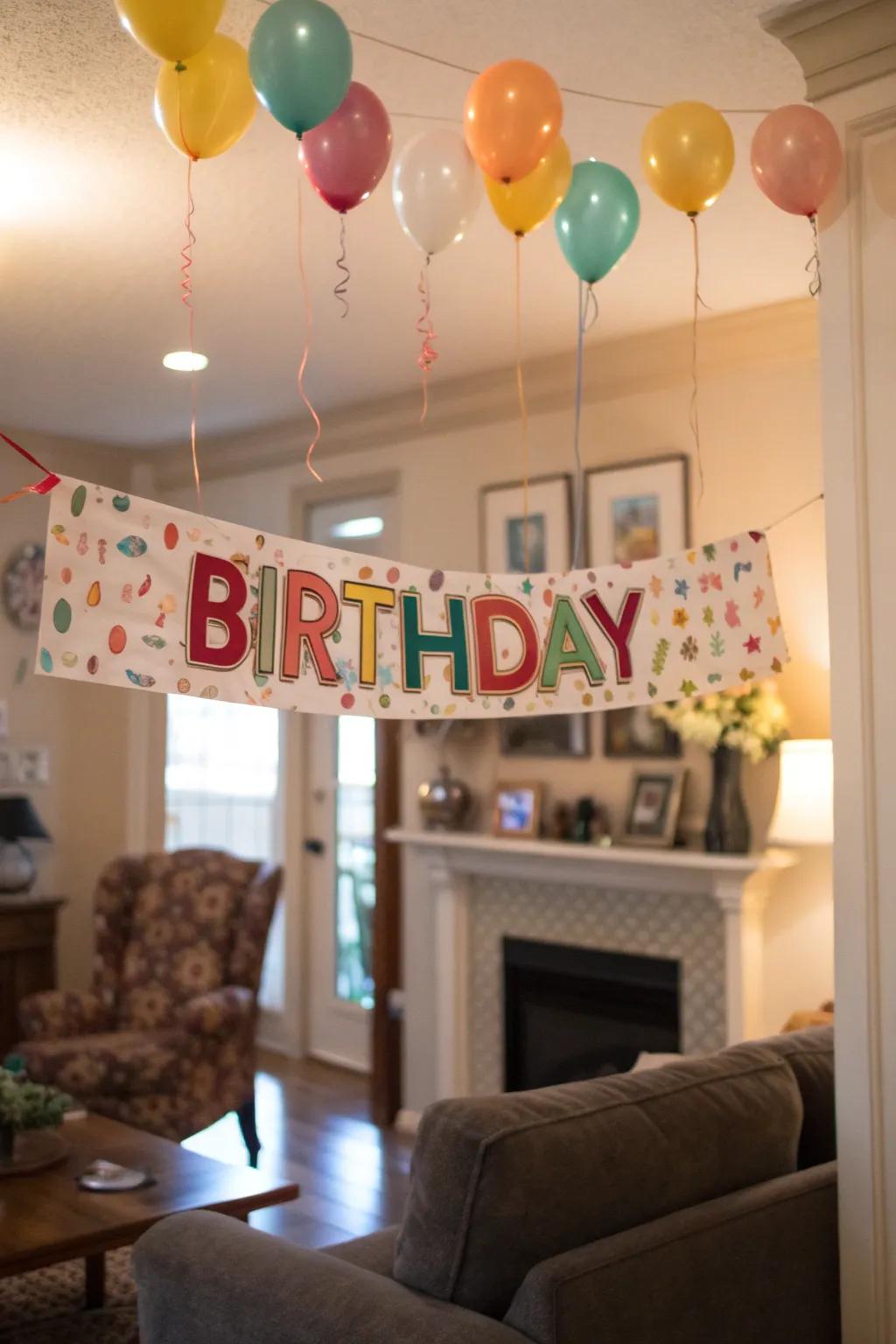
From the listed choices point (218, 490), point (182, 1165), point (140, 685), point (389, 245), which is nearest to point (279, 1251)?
point (140, 685)

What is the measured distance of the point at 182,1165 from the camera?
310cm

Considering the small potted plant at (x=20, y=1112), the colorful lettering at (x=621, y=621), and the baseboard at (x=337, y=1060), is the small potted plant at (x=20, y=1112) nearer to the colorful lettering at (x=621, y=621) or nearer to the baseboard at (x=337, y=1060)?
the colorful lettering at (x=621, y=621)

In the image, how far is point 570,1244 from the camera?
5.91ft

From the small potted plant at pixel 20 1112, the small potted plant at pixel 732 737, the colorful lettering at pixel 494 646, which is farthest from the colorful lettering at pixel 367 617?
the small potted plant at pixel 732 737

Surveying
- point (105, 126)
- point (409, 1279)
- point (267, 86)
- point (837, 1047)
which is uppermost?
point (105, 126)

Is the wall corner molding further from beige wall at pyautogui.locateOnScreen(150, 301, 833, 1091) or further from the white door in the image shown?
the white door

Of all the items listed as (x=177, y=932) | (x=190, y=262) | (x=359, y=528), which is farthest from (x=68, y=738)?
(x=190, y=262)

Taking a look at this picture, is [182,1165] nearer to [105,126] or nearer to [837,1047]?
Answer: [837,1047]

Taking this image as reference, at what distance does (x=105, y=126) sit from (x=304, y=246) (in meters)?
0.75

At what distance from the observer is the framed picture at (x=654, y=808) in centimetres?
412

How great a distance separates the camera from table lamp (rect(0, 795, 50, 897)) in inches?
201

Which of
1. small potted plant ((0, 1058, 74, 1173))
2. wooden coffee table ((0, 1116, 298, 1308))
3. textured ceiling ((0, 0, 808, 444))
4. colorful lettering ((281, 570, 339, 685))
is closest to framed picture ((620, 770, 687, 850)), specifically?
textured ceiling ((0, 0, 808, 444))

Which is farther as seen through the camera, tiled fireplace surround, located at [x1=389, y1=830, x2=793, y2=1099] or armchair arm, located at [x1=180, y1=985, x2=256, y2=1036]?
armchair arm, located at [x1=180, y1=985, x2=256, y2=1036]

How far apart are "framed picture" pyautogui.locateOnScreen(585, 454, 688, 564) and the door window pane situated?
4.92ft
